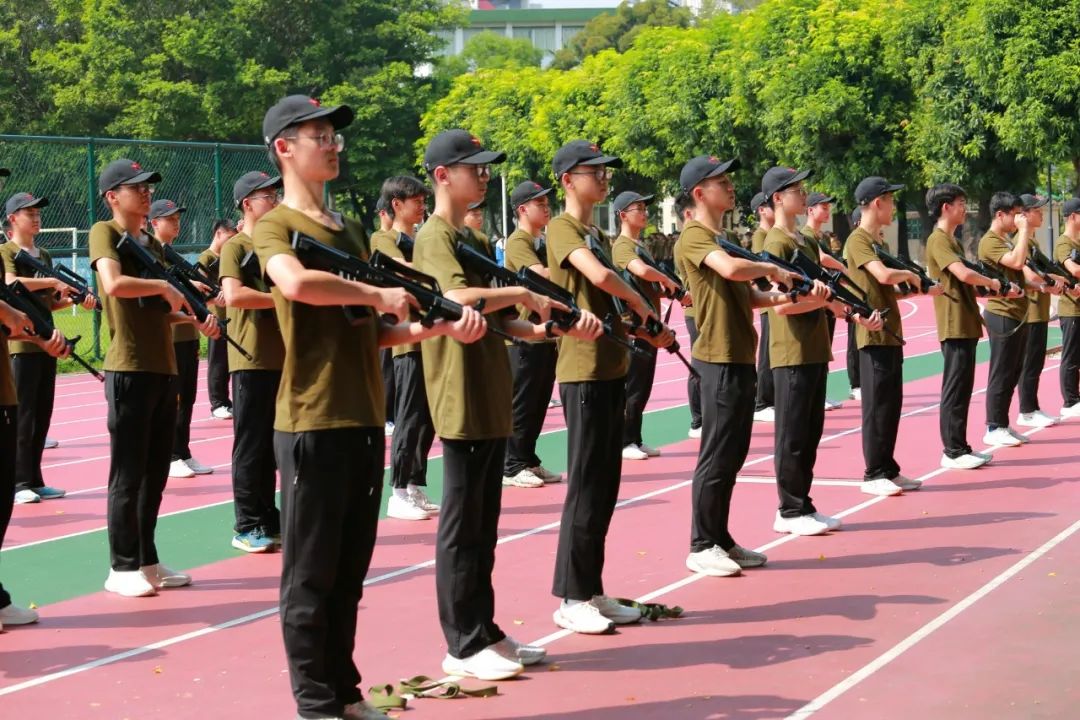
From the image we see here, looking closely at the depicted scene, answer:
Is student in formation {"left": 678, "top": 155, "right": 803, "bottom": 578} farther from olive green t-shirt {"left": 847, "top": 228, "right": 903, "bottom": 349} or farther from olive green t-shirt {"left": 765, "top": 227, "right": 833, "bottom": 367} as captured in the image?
olive green t-shirt {"left": 847, "top": 228, "right": 903, "bottom": 349}

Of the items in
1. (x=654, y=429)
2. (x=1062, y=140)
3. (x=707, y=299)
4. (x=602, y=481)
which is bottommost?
(x=654, y=429)

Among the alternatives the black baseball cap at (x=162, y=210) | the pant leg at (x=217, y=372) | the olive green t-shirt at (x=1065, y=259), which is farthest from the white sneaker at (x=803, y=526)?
the pant leg at (x=217, y=372)

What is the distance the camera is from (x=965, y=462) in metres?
11.6

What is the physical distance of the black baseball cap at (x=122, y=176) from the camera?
25.5 ft

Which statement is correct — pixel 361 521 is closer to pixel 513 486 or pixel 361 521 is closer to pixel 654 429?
pixel 513 486

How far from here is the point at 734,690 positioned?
5.96 meters

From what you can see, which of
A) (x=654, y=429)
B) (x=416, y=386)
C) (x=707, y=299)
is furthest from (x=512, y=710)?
(x=654, y=429)

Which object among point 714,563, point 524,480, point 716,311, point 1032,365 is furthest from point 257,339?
point 1032,365

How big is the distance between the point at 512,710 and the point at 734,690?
3.14 feet

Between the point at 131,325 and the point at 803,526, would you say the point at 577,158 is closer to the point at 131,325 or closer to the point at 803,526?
the point at 131,325

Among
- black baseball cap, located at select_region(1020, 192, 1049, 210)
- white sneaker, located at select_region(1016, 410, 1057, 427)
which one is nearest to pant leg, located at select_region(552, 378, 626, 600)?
black baseball cap, located at select_region(1020, 192, 1049, 210)

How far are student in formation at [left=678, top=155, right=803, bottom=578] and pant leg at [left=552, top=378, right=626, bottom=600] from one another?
3.69 feet

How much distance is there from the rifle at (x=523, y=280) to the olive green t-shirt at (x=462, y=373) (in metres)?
0.06

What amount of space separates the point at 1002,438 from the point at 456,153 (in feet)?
26.9
